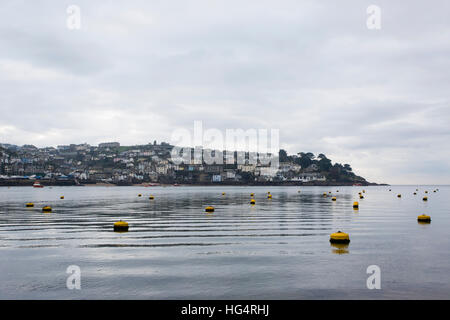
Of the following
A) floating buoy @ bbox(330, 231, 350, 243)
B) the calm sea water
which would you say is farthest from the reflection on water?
floating buoy @ bbox(330, 231, 350, 243)

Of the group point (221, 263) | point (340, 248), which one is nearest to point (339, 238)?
point (340, 248)

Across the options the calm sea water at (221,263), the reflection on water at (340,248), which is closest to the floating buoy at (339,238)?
the reflection on water at (340,248)

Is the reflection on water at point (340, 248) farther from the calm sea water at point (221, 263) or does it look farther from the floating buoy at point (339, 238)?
the floating buoy at point (339, 238)

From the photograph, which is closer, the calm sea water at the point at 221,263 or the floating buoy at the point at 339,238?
the calm sea water at the point at 221,263

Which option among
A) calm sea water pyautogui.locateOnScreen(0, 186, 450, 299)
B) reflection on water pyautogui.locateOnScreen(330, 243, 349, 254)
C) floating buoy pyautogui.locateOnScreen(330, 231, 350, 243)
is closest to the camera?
calm sea water pyautogui.locateOnScreen(0, 186, 450, 299)

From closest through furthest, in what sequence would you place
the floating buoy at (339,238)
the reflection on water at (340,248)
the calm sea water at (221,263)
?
the calm sea water at (221,263), the reflection on water at (340,248), the floating buoy at (339,238)

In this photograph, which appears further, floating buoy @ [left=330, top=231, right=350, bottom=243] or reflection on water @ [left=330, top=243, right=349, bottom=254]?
floating buoy @ [left=330, top=231, right=350, bottom=243]

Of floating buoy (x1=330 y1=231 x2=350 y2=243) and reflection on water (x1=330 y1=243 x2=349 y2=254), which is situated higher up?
floating buoy (x1=330 y1=231 x2=350 y2=243)

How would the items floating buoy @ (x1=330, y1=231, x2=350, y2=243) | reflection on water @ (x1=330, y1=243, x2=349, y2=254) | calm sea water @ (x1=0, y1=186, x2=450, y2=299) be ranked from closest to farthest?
calm sea water @ (x1=0, y1=186, x2=450, y2=299), reflection on water @ (x1=330, y1=243, x2=349, y2=254), floating buoy @ (x1=330, y1=231, x2=350, y2=243)

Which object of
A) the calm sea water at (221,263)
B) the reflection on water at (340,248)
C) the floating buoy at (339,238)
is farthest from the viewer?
the floating buoy at (339,238)

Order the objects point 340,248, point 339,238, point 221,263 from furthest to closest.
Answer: point 339,238 < point 340,248 < point 221,263

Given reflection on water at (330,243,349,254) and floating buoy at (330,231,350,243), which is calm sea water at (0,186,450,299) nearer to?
reflection on water at (330,243,349,254)

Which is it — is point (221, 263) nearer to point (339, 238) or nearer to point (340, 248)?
point (340, 248)
